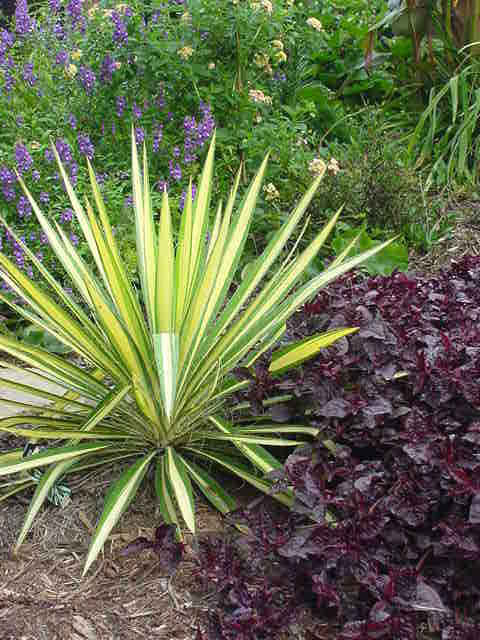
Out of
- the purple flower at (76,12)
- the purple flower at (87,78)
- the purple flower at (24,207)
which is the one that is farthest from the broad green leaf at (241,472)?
the purple flower at (76,12)

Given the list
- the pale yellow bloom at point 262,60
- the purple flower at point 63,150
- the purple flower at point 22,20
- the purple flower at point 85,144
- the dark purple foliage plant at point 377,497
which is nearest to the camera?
the dark purple foliage plant at point 377,497

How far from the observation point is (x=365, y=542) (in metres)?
1.86

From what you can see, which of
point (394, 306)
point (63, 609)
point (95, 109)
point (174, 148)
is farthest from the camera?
point (95, 109)

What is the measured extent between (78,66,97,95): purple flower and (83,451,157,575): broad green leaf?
8.24 feet

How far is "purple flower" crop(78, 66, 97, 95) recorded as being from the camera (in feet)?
13.3

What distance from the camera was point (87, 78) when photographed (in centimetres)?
405

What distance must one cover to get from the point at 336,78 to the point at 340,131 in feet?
2.20

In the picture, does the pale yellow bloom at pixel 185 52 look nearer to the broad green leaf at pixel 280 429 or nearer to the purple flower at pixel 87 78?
the purple flower at pixel 87 78

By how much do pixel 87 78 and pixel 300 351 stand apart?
97.8 inches

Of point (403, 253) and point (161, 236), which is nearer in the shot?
point (161, 236)

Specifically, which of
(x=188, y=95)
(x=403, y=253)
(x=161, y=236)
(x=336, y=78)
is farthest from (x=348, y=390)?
(x=336, y=78)

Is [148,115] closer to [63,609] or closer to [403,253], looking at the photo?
[403,253]

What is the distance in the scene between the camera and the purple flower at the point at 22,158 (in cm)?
359

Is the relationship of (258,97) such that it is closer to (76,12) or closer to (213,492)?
(76,12)
